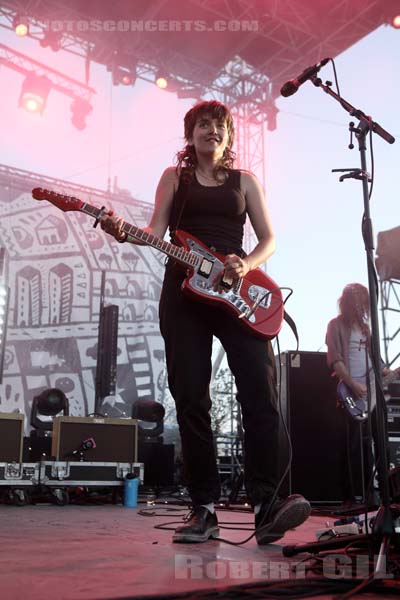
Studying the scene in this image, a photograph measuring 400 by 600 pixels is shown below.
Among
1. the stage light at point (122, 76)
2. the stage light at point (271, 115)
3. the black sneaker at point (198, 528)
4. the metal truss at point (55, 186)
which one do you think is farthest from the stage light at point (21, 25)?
the black sneaker at point (198, 528)

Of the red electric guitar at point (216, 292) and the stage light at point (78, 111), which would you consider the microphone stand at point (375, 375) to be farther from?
the stage light at point (78, 111)

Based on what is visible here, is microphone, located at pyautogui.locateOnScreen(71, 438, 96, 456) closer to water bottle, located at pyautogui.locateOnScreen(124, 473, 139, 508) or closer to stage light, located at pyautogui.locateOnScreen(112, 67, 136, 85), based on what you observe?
water bottle, located at pyautogui.locateOnScreen(124, 473, 139, 508)

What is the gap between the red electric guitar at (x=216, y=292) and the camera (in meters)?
2.23

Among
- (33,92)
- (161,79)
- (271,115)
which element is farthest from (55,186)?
(271,115)

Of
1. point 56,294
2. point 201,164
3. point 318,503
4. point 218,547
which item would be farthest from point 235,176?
point 56,294

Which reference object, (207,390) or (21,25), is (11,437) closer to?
(207,390)

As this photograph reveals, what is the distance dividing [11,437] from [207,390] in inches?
121

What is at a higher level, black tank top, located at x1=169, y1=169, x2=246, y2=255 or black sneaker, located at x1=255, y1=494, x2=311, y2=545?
black tank top, located at x1=169, y1=169, x2=246, y2=255

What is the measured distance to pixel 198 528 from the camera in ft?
6.88

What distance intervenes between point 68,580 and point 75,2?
7926 mm

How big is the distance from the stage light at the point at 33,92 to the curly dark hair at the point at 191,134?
5707 mm

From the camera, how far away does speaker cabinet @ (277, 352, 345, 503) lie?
462 cm

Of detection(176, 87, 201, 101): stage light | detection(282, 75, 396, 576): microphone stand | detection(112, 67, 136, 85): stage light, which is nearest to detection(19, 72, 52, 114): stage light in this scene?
detection(112, 67, 136, 85): stage light

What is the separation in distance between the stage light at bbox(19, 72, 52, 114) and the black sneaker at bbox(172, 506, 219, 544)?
6.61 m
